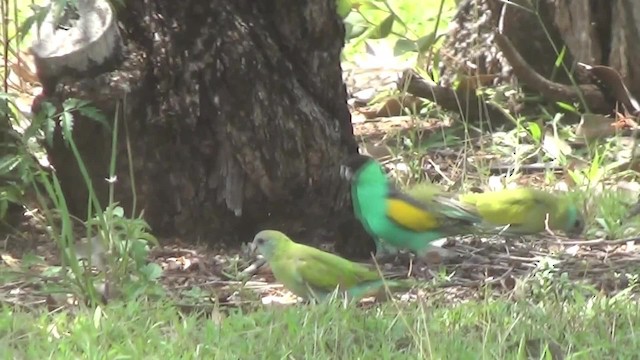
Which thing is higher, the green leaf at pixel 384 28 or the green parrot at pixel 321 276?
the green leaf at pixel 384 28

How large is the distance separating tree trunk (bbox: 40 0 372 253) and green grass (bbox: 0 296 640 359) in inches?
36.8

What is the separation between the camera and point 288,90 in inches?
180

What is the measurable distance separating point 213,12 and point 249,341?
1672 millimetres

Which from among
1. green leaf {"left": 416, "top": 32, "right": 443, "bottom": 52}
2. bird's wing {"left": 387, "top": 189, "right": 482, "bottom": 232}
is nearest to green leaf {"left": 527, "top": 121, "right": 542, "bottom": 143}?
green leaf {"left": 416, "top": 32, "right": 443, "bottom": 52}

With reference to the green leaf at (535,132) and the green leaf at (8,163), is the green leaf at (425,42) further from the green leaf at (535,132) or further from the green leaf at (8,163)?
the green leaf at (8,163)

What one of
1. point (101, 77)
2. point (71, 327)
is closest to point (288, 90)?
point (101, 77)

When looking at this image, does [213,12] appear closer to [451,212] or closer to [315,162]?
[315,162]

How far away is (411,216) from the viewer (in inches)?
170

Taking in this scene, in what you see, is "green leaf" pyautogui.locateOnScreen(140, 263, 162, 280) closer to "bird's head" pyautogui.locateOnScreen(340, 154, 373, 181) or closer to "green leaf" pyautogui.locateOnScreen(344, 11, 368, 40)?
"bird's head" pyautogui.locateOnScreen(340, 154, 373, 181)

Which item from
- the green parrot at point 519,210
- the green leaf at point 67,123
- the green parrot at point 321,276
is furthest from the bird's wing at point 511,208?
the green leaf at point 67,123

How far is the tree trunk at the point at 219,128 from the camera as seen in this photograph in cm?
450

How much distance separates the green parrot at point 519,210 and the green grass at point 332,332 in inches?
39.8

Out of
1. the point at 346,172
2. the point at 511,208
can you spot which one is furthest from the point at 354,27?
the point at 346,172

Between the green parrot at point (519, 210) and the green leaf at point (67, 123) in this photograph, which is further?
the green parrot at point (519, 210)
